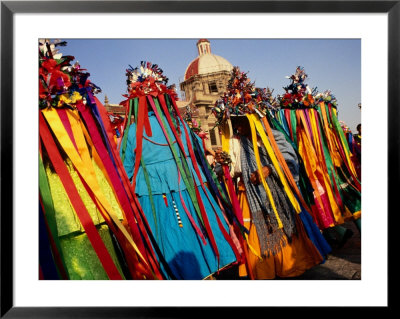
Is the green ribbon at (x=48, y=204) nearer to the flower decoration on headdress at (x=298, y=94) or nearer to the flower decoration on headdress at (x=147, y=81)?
the flower decoration on headdress at (x=147, y=81)

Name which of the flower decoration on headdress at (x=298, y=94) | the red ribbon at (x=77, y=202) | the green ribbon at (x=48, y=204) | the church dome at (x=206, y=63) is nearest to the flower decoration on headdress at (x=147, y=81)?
the church dome at (x=206, y=63)

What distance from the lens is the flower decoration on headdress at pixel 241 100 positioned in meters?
2.34

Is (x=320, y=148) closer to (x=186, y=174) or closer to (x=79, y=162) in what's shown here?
(x=186, y=174)

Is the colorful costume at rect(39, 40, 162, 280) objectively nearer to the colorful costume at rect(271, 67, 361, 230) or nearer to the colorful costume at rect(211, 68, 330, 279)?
the colorful costume at rect(211, 68, 330, 279)

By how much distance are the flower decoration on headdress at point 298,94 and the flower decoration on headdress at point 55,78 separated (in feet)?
4.77

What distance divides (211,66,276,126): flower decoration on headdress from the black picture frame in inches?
20.2

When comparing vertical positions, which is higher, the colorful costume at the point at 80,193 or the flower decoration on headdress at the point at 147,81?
the flower decoration on headdress at the point at 147,81

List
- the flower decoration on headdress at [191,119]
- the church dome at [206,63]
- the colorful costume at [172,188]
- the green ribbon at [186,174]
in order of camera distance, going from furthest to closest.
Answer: the flower decoration on headdress at [191,119]
the green ribbon at [186,174]
the colorful costume at [172,188]
the church dome at [206,63]
